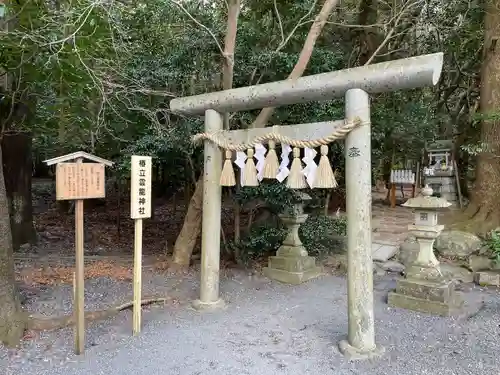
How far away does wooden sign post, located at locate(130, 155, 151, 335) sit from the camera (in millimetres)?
4059

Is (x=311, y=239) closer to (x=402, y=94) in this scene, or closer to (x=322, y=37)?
(x=322, y=37)

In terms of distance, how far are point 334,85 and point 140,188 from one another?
2.13m

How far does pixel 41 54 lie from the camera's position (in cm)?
586

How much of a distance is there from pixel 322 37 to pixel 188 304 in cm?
622

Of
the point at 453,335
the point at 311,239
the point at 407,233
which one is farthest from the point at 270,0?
the point at 453,335

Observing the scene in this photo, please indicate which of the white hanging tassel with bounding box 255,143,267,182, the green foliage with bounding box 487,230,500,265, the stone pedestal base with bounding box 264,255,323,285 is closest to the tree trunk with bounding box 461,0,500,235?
the green foliage with bounding box 487,230,500,265

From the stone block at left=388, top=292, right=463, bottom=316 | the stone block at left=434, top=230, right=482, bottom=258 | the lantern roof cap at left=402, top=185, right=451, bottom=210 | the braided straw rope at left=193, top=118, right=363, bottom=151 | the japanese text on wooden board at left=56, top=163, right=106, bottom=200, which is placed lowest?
the stone block at left=388, top=292, right=463, bottom=316

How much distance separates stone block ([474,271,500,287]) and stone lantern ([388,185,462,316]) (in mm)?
1135

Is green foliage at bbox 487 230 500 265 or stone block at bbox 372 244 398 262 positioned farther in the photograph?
stone block at bbox 372 244 398 262

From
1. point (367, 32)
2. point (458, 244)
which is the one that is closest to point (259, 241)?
point (458, 244)

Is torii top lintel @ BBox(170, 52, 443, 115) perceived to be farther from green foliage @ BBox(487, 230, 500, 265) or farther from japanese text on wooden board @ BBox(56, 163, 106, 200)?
green foliage @ BBox(487, 230, 500, 265)

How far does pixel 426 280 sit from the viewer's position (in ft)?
16.2

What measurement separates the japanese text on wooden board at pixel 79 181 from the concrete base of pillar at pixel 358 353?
2.64m

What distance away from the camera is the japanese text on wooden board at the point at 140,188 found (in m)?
4.09
